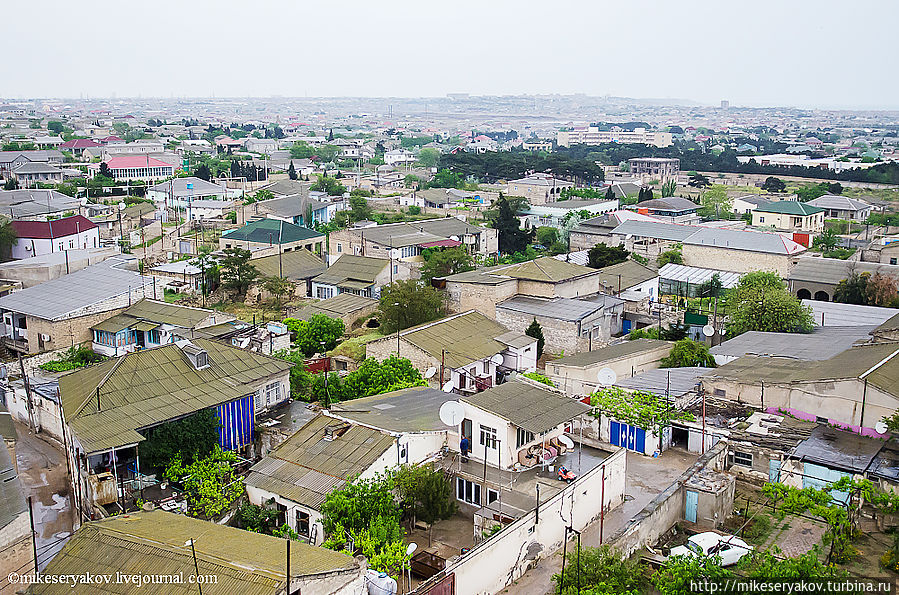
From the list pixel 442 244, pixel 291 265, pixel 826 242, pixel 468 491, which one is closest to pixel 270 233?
pixel 291 265

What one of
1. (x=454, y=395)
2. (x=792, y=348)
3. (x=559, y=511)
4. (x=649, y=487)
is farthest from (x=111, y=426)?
(x=792, y=348)

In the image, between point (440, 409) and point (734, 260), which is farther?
point (734, 260)

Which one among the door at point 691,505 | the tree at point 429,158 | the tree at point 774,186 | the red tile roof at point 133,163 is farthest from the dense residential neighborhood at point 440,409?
the tree at point 429,158

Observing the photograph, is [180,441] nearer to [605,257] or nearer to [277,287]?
[277,287]

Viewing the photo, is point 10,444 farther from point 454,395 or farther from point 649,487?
point 649,487

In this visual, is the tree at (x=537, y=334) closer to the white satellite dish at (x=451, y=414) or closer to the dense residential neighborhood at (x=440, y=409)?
the dense residential neighborhood at (x=440, y=409)

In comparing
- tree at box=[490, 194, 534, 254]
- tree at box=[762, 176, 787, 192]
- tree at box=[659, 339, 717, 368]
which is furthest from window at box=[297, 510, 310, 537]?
tree at box=[762, 176, 787, 192]

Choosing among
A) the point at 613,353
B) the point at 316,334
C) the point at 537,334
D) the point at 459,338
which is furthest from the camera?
the point at 537,334
